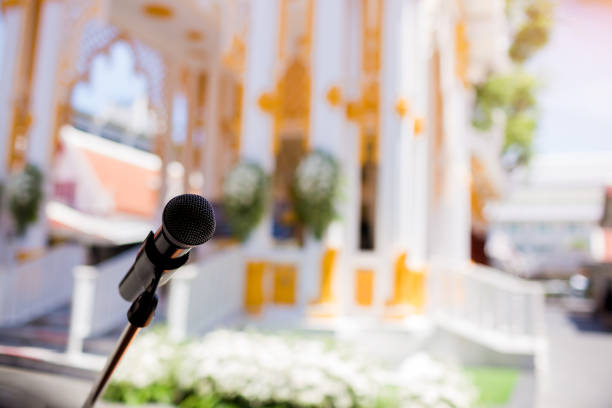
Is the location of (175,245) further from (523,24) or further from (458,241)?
(523,24)

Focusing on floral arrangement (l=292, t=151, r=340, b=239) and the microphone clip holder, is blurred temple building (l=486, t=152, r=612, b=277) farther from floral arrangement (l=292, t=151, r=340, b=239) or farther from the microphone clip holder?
the microphone clip holder

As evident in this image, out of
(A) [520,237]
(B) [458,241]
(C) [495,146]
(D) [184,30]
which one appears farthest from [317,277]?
(A) [520,237]

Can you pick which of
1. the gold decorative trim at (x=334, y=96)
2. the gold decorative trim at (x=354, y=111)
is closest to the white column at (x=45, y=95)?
the gold decorative trim at (x=334, y=96)

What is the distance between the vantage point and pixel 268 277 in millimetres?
6820

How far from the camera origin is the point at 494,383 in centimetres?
Result: 562

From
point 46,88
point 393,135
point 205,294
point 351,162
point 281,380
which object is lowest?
point 281,380

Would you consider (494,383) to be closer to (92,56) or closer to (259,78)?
(259,78)

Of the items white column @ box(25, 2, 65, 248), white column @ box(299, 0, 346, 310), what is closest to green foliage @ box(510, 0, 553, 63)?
white column @ box(299, 0, 346, 310)

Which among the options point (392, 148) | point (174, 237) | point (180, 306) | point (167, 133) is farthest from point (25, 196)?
point (174, 237)

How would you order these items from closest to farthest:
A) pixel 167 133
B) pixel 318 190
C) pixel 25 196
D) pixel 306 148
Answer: pixel 318 190, pixel 306 148, pixel 25 196, pixel 167 133

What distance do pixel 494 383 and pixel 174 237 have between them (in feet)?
17.9

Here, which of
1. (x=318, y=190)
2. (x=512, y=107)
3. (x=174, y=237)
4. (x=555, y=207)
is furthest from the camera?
(x=555, y=207)

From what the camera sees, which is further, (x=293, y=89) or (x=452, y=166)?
(x=452, y=166)

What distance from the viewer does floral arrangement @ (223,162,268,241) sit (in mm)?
6512
